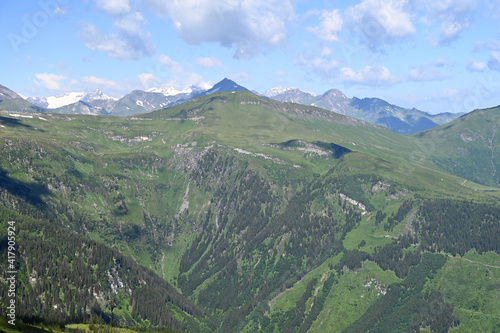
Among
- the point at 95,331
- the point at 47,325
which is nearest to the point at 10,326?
the point at 47,325

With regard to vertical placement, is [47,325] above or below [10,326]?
below

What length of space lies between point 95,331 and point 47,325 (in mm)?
23378

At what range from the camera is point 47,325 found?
602 ft

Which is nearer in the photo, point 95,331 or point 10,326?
point 10,326

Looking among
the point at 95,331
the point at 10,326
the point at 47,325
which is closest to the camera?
the point at 10,326

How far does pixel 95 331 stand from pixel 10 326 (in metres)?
48.4

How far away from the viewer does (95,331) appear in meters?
196

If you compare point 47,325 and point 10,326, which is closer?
point 10,326

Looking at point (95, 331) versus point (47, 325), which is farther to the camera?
point (95, 331)

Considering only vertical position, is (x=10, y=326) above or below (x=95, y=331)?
above

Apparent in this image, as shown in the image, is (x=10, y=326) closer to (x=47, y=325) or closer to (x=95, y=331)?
(x=47, y=325)

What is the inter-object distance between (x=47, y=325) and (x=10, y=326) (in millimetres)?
30171

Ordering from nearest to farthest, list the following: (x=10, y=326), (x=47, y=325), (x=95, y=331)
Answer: (x=10, y=326), (x=47, y=325), (x=95, y=331)
